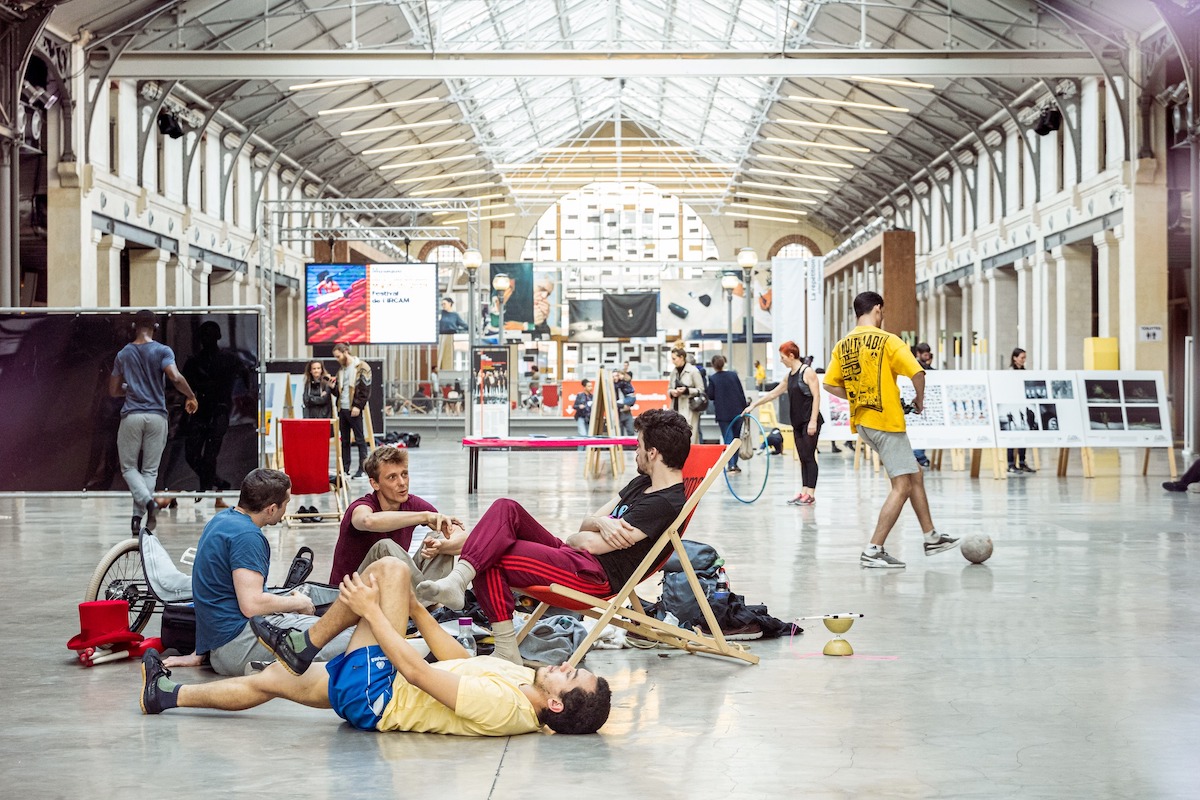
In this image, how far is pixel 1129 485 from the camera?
1455 centimetres

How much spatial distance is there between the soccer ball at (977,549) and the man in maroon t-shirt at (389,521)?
4.13m

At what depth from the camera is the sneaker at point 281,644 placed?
428 centimetres

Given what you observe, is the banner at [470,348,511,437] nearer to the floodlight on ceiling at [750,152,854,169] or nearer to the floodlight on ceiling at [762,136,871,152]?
the floodlight on ceiling at [762,136,871,152]

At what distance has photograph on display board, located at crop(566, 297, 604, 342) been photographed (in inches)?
1720

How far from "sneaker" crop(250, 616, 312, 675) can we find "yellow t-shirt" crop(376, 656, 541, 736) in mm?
324

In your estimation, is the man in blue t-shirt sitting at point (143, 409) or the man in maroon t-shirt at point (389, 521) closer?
the man in maroon t-shirt at point (389, 521)

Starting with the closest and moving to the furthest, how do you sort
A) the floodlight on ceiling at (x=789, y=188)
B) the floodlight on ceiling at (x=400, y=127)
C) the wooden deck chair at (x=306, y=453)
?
the wooden deck chair at (x=306, y=453) < the floodlight on ceiling at (x=400, y=127) < the floodlight on ceiling at (x=789, y=188)

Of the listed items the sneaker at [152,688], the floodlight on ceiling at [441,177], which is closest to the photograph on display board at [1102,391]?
the sneaker at [152,688]

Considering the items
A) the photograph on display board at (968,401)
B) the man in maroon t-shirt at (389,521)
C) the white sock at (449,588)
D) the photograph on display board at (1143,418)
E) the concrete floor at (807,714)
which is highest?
the photograph on display board at (968,401)

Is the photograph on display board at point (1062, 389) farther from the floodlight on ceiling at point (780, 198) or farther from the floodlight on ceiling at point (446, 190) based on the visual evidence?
the floodlight on ceiling at point (446, 190)

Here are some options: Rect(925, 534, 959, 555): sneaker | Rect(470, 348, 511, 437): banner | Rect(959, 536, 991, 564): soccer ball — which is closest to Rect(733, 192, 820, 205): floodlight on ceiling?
Rect(470, 348, 511, 437): banner

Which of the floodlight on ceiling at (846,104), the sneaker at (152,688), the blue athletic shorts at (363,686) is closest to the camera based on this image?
the blue athletic shorts at (363,686)

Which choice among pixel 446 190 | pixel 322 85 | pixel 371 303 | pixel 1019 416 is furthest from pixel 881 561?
pixel 446 190

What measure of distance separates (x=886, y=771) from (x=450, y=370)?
38.0 meters
